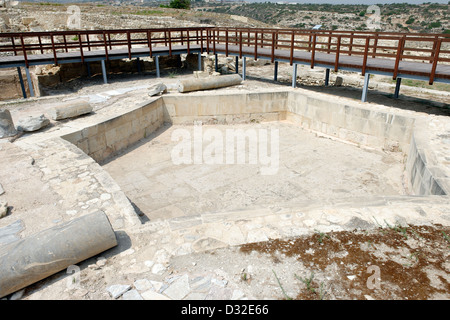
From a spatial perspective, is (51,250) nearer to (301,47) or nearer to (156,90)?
(156,90)

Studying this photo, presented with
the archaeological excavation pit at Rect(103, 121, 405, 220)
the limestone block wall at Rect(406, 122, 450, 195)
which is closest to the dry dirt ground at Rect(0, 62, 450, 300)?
the limestone block wall at Rect(406, 122, 450, 195)

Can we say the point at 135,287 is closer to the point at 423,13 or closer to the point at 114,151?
the point at 114,151

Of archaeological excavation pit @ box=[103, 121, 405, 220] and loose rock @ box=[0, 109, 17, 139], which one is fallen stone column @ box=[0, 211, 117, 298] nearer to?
archaeological excavation pit @ box=[103, 121, 405, 220]

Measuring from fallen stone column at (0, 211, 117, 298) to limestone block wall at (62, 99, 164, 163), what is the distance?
4612mm

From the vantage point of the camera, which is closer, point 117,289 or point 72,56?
point 117,289

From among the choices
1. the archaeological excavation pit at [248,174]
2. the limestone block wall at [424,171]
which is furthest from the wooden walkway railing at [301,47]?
the archaeological excavation pit at [248,174]

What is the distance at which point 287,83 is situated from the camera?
13352 millimetres

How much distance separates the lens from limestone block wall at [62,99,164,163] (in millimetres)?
8266

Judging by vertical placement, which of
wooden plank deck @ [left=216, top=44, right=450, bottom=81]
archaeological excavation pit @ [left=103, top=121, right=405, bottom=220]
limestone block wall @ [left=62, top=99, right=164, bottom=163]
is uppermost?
wooden plank deck @ [left=216, top=44, right=450, bottom=81]

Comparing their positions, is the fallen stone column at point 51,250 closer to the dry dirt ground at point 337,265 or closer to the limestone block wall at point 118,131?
the dry dirt ground at point 337,265

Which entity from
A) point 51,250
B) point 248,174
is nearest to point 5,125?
point 51,250

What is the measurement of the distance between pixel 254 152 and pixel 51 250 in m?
6.71

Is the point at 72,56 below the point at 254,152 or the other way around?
the other way around

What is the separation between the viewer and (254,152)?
31.1 feet
